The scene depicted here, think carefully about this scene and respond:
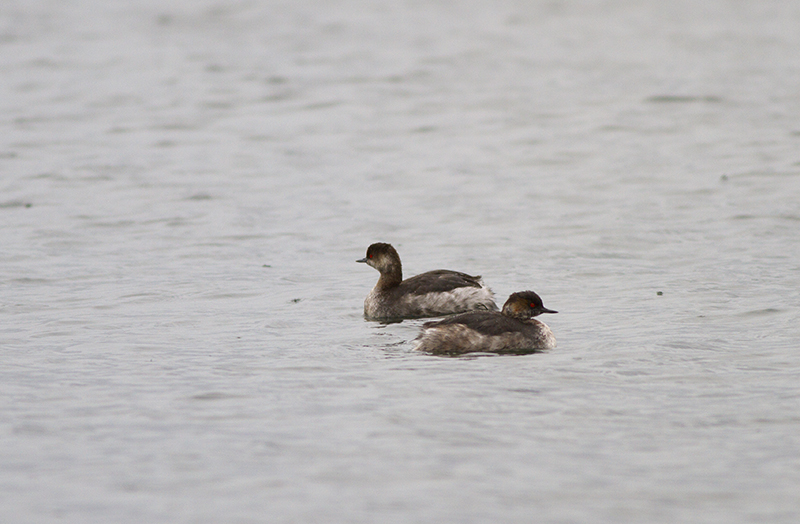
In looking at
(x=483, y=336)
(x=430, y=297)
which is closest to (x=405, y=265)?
(x=430, y=297)

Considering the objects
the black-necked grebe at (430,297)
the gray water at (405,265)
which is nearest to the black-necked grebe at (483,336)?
the gray water at (405,265)

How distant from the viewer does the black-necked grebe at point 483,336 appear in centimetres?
1105

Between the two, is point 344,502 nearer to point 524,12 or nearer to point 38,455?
point 38,455

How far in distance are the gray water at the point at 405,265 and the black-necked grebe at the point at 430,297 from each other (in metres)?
0.58

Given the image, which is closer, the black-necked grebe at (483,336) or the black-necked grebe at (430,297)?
the black-necked grebe at (483,336)

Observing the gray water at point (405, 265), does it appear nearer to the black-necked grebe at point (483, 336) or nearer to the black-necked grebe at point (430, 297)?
the black-necked grebe at point (483, 336)

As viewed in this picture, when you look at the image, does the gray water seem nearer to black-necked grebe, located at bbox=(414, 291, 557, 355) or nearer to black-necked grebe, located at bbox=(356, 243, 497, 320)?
black-necked grebe, located at bbox=(414, 291, 557, 355)

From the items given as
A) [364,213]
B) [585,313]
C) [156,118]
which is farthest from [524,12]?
[585,313]

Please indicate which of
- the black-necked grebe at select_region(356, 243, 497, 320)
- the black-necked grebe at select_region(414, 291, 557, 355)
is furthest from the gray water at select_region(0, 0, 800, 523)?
the black-necked grebe at select_region(356, 243, 497, 320)

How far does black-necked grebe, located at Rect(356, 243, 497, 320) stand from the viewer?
43.5 feet

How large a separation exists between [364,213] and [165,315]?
694 centimetres

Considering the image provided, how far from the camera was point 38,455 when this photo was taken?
27.2 feet

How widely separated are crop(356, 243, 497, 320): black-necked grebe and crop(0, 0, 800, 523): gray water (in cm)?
58

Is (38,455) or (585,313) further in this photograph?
(585,313)
